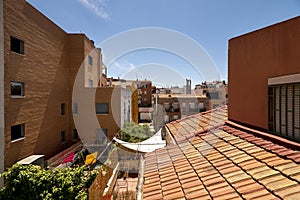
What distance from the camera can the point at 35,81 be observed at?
1680 cm

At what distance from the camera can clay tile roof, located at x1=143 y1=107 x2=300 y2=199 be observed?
292 cm

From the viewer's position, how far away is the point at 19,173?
8516 mm

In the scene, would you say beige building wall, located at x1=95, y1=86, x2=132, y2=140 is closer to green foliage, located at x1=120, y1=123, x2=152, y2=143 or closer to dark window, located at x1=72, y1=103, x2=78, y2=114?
green foliage, located at x1=120, y1=123, x2=152, y2=143

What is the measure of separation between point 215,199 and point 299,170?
1415mm

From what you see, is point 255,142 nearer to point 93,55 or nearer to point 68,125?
point 68,125

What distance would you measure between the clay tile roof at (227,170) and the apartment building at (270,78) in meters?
0.49

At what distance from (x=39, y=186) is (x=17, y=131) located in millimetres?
8087

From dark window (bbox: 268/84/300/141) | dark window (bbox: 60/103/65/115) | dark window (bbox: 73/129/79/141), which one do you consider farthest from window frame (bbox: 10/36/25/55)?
dark window (bbox: 268/84/300/141)

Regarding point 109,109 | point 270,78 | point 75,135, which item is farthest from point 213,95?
point 270,78

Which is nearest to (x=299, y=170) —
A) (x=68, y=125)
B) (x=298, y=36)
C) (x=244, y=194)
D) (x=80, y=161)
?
(x=244, y=194)

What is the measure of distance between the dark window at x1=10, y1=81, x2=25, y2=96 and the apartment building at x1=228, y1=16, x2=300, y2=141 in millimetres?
15010

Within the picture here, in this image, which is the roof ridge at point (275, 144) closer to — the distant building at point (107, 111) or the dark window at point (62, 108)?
the distant building at point (107, 111)

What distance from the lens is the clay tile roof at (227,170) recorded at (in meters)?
2.92

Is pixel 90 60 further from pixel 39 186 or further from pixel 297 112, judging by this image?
pixel 297 112
